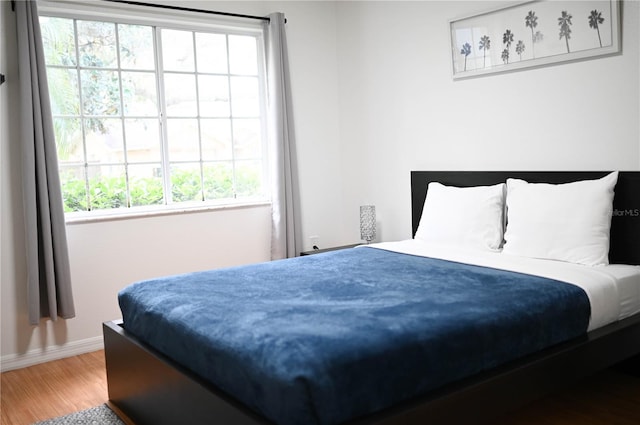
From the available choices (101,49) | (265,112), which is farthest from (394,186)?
(101,49)

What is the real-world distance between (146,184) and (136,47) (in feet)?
3.08

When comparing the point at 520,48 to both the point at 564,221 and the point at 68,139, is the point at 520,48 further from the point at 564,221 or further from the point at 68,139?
the point at 68,139

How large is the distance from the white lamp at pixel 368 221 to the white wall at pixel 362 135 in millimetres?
174

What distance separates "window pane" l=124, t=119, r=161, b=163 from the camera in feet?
13.4

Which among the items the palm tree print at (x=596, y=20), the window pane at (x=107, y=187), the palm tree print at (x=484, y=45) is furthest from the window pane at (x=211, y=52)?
the palm tree print at (x=596, y=20)

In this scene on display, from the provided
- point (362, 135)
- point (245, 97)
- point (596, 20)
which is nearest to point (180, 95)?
point (245, 97)

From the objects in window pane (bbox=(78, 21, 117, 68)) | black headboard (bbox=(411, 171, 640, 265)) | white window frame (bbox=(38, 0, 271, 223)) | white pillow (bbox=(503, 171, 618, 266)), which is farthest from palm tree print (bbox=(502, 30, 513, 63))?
window pane (bbox=(78, 21, 117, 68))

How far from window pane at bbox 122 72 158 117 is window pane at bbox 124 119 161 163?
0.07 m

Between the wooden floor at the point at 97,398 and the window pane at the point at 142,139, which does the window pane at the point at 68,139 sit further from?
the wooden floor at the point at 97,398

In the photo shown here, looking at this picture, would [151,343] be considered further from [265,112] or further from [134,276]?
[265,112]

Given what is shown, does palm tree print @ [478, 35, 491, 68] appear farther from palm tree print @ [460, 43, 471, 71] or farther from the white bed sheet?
the white bed sheet

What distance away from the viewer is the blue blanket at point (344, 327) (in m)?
1.82

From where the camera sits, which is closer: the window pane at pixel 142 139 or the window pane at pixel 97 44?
the window pane at pixel 97 44

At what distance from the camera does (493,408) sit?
2.17 m
